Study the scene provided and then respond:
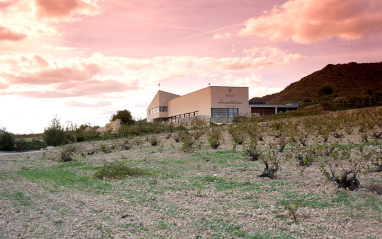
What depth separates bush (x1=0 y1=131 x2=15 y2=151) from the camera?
21547 millimetres

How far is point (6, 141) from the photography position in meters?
21.6

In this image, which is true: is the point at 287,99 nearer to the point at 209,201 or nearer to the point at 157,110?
the point at 157,110

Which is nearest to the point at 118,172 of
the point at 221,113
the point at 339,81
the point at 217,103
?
the point at 217,103

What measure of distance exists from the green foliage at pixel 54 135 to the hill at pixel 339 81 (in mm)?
59784

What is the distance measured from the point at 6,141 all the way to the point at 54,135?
3.05 metres

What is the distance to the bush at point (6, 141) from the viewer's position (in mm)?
21547

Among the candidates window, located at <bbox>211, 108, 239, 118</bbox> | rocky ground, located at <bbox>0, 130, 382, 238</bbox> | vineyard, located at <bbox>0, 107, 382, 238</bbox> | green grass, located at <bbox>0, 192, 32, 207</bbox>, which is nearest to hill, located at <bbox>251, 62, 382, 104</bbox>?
window, located at <bbox>211, 108, 239, 118</bbox>

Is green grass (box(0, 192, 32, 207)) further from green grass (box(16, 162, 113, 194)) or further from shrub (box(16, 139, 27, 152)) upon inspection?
shrub (box(16, 139, 27, 152))

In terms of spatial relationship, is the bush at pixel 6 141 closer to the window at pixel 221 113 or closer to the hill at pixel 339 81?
the window at pixel 221 113

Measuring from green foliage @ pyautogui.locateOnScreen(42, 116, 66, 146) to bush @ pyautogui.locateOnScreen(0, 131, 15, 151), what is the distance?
7.08 feet

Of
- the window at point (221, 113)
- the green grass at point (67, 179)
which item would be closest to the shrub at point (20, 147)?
the green grass at point (67, 179)

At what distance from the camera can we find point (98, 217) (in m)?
5.30

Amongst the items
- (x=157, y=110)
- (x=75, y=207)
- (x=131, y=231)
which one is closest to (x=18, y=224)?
(x=75, y=207)

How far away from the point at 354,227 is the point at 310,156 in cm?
362
